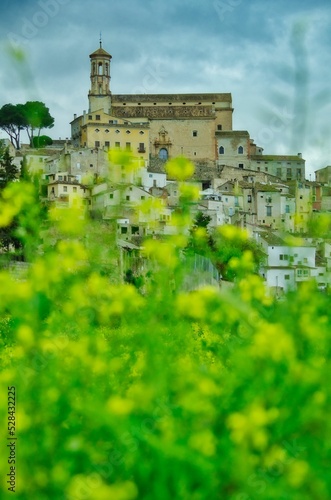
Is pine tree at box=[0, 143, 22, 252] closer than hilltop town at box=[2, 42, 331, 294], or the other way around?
pine tree at box=[0, 143, 22, 252]

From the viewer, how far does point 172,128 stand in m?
70.2

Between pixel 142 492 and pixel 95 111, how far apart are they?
218 feet

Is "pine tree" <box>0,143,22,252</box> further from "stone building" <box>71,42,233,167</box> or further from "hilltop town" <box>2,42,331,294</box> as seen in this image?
"stone building" <box>71,42,233,167</box>

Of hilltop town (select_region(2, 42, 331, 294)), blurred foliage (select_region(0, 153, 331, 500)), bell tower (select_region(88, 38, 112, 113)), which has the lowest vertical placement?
blurred foliage (select_region(0, 153, 331, 500))

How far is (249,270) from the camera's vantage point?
501 centimetres

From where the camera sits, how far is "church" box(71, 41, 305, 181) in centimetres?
6606

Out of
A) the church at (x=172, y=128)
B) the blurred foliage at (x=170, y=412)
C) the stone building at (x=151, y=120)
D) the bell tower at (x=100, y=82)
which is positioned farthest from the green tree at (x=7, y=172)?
the bell tower at (x=100, y=82)

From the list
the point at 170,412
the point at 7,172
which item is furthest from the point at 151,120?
the point at 170,412

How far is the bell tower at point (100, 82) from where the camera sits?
237 feet

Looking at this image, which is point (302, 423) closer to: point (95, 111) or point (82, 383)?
point (82, 383)

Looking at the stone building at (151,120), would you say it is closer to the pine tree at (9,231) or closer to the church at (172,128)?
the church at (172,128)

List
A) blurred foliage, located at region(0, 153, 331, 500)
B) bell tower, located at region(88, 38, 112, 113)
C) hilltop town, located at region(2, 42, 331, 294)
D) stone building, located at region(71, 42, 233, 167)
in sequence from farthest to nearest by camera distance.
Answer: bell tower, located at region(88, 38, 112, 113) → stone building, located at region(71, 42, 233, 167) → hilltop town, located at region(2, 42, 331, 294) → blurred foliage, located at region(0, 153, 331, 500)

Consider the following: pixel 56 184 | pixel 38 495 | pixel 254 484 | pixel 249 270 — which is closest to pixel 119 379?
pixel 249 270

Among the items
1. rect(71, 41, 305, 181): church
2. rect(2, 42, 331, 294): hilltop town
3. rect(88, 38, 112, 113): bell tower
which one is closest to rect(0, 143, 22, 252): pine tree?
rect(2, 42, 331, 294): hilltop town
